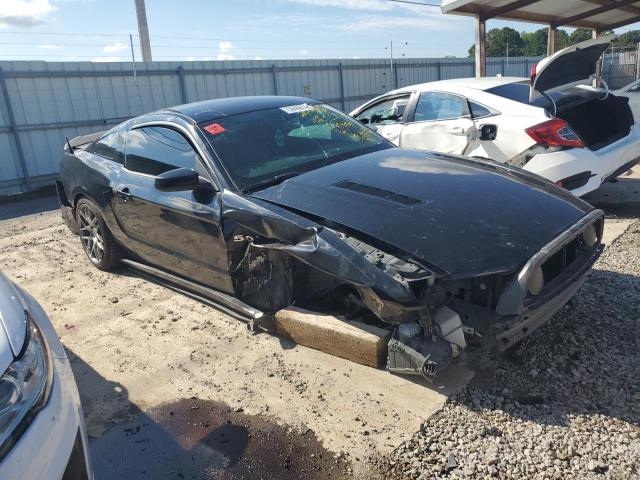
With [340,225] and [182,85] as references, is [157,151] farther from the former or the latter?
[182,85]

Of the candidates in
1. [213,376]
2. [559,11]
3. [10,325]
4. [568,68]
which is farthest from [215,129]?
[559,11]

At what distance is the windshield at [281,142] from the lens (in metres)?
3.63

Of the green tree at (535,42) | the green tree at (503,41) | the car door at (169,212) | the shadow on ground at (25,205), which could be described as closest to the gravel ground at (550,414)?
the car door at (169,212)

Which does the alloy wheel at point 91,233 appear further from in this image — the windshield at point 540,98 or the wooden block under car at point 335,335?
the windshield at point 540,98

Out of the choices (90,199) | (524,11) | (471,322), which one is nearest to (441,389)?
(471,322)

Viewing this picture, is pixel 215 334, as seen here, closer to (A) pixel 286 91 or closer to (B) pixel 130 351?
(B) pixel 130 351

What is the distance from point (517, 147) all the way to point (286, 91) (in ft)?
36.1

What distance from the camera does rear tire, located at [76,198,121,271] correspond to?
5039mm

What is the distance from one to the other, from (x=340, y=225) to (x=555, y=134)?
3330mm

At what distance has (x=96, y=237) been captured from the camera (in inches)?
206

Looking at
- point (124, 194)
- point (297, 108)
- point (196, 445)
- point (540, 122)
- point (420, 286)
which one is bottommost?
point (196, 445)

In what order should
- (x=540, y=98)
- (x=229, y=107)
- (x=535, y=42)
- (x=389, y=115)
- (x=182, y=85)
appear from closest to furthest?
(x=229, y=107) < (x=540, y=98) < (x=389, y=115) < (x=182, y=85) < (x=535, y=42)

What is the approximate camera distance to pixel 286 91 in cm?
1546

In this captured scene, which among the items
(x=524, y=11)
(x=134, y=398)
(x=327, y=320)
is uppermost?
(x=524, y=11)
